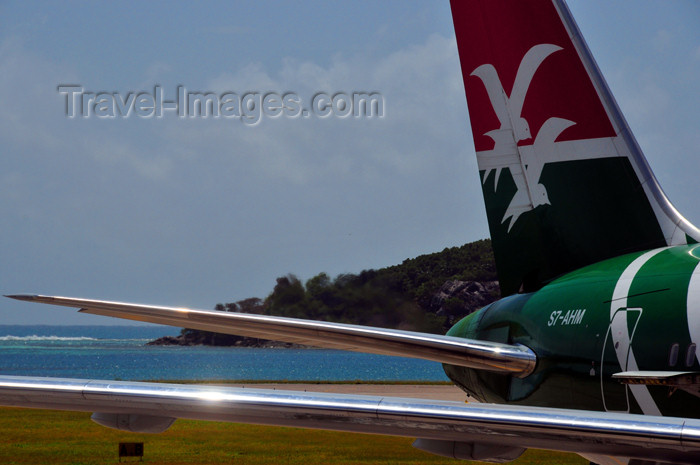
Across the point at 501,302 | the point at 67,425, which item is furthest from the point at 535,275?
the point at 67,425

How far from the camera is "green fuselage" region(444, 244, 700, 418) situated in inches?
265

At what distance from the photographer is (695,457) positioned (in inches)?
155

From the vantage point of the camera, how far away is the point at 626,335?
7.23 m

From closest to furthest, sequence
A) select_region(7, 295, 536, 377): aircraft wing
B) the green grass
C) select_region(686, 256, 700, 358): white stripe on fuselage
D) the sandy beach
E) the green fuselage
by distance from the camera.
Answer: select_region(686, 256, 700, 358): white stripe on fuselage → the green fuselage → select_region(7, 295, 536, 377): aircraft wing → the green grass → the sandy beach

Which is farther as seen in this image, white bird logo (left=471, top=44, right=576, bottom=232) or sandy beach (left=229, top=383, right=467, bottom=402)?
sandy beach (left=229, top=383, right=467, bottom=402)

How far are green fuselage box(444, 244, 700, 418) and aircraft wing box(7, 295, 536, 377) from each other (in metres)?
0.93

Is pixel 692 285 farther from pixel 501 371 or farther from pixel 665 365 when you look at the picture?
pixel 501 371

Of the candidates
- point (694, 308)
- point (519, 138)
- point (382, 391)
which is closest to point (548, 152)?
point (519, 138)

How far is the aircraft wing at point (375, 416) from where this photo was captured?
4.18 m

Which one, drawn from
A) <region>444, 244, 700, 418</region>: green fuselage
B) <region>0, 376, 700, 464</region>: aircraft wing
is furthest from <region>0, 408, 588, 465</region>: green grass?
<region>0, 376, 700, 464</region>: aircraft wing

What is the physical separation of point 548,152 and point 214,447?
10.4 m

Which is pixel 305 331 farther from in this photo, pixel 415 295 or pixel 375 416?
pixel 415 295

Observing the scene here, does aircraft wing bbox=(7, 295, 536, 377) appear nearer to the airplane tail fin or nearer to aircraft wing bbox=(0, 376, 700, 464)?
aircraft wing bbox=(0, 376, 700, 464)

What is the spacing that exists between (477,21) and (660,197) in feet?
11.5
